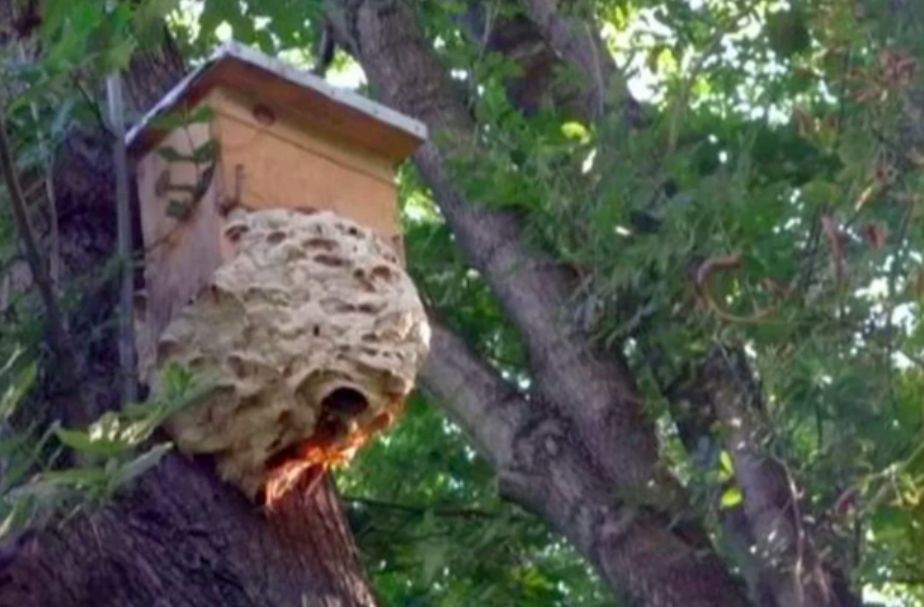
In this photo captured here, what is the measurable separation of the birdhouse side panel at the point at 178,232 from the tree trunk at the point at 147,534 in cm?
7

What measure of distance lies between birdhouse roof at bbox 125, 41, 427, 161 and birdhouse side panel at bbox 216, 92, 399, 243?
0.01 m

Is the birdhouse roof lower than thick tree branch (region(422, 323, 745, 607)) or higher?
lower

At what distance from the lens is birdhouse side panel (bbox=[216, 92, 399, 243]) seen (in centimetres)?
258

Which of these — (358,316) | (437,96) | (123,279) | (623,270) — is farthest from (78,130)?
(437,96)

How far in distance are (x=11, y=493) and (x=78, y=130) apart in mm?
712

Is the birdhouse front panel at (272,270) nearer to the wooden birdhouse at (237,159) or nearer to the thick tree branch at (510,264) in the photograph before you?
the wooden birdhouse at (237,159)

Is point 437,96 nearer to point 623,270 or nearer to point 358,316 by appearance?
point 623,270

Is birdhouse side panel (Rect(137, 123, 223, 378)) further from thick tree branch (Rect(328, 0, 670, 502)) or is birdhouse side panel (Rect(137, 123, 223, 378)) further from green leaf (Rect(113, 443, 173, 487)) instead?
thick tree branch (Rect(328, 0, 670, 502))

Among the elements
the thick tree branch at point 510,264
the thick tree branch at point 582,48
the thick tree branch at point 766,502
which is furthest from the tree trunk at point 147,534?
the thick tree branch at point 582,48

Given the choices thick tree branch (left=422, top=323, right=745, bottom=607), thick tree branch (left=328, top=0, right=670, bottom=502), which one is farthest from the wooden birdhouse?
thick tree branch (left=328, top=0, right=670, bottom=502)

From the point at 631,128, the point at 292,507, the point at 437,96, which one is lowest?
the point at 292,507

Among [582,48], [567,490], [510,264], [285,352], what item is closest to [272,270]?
[285,352]

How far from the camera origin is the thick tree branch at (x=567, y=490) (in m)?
3.72

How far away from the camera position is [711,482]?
3715 mm
